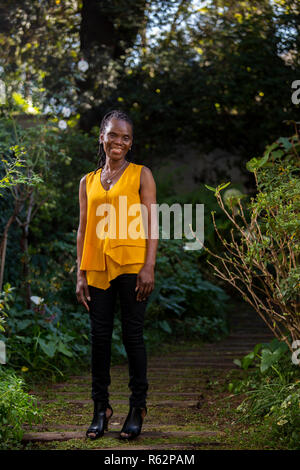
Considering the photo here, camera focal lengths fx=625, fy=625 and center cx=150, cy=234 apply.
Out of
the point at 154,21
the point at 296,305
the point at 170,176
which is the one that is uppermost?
the point at 154,21

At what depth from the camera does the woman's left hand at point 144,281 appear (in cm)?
294

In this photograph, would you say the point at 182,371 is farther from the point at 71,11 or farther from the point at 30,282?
the point at 71,11

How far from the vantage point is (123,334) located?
304cm

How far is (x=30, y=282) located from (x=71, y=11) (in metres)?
5.05

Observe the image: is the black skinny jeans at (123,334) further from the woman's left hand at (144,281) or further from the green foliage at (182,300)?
the green foliage at (182,300)

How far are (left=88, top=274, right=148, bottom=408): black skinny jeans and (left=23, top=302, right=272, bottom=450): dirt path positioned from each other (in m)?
0.24

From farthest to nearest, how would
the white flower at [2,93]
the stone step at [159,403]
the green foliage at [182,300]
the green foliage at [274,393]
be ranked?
the green foliage at [182,300]
the white flower at [2,93]
the stone step at [159,403]
the green foliage at [274,393]

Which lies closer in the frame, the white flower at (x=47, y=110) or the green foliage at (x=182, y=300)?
the white flower at (x=47, y=110)

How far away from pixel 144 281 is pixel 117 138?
2.36ft

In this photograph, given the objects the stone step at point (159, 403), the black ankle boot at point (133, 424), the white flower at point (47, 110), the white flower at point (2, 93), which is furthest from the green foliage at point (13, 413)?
the white flower at point (2, 93)

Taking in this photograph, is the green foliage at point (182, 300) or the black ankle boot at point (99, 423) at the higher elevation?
the green foliage at point (182, 300)

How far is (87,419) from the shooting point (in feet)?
11.4

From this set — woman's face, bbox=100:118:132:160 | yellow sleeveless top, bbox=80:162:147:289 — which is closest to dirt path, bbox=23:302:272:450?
yellow sleeveless top, bbox=80:162:147:289
